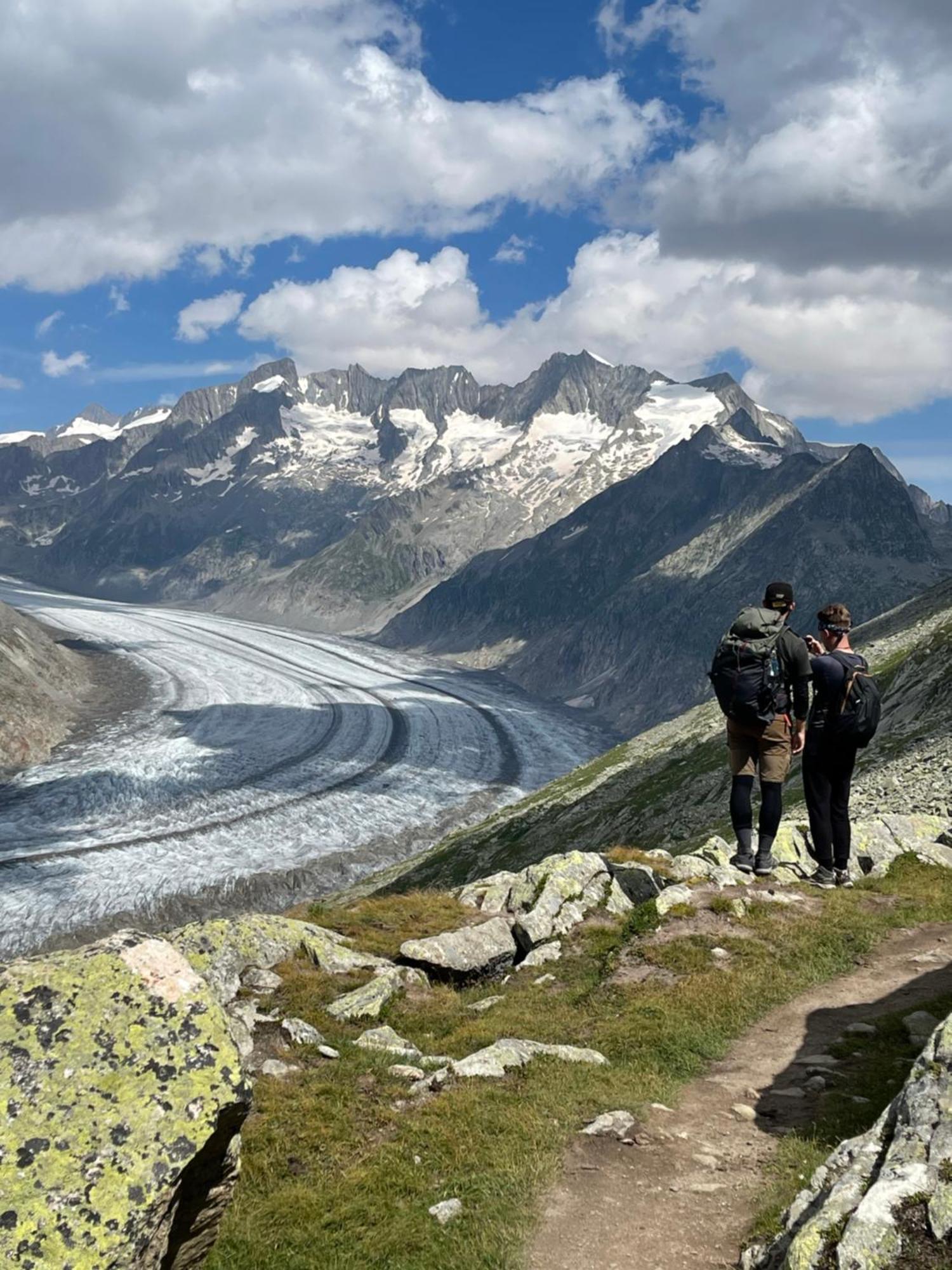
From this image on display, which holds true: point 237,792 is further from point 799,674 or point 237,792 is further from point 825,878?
point 799,674

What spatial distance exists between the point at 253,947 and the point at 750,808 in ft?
33.3

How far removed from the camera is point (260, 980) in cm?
1537

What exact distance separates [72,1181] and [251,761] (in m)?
119

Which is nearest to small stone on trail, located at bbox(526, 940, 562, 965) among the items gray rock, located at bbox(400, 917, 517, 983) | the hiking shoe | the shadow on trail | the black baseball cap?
gray rock, located at bbox(400, 917, 517, 983)

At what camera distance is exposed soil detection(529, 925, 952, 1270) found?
24.5ft

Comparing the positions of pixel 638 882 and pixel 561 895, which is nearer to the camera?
pixel 561 895

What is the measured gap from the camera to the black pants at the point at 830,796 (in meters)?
16.0

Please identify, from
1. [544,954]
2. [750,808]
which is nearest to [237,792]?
[544,954]

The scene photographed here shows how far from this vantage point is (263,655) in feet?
655

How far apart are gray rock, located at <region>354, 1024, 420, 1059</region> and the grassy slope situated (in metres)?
23.5

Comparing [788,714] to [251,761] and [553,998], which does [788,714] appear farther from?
[251,761]

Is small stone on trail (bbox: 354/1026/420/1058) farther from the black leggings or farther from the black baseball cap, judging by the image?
the black baseball cap

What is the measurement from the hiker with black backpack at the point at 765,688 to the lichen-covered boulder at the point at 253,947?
8.30 m

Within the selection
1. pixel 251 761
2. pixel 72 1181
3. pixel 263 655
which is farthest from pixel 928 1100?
pixel 263 655
